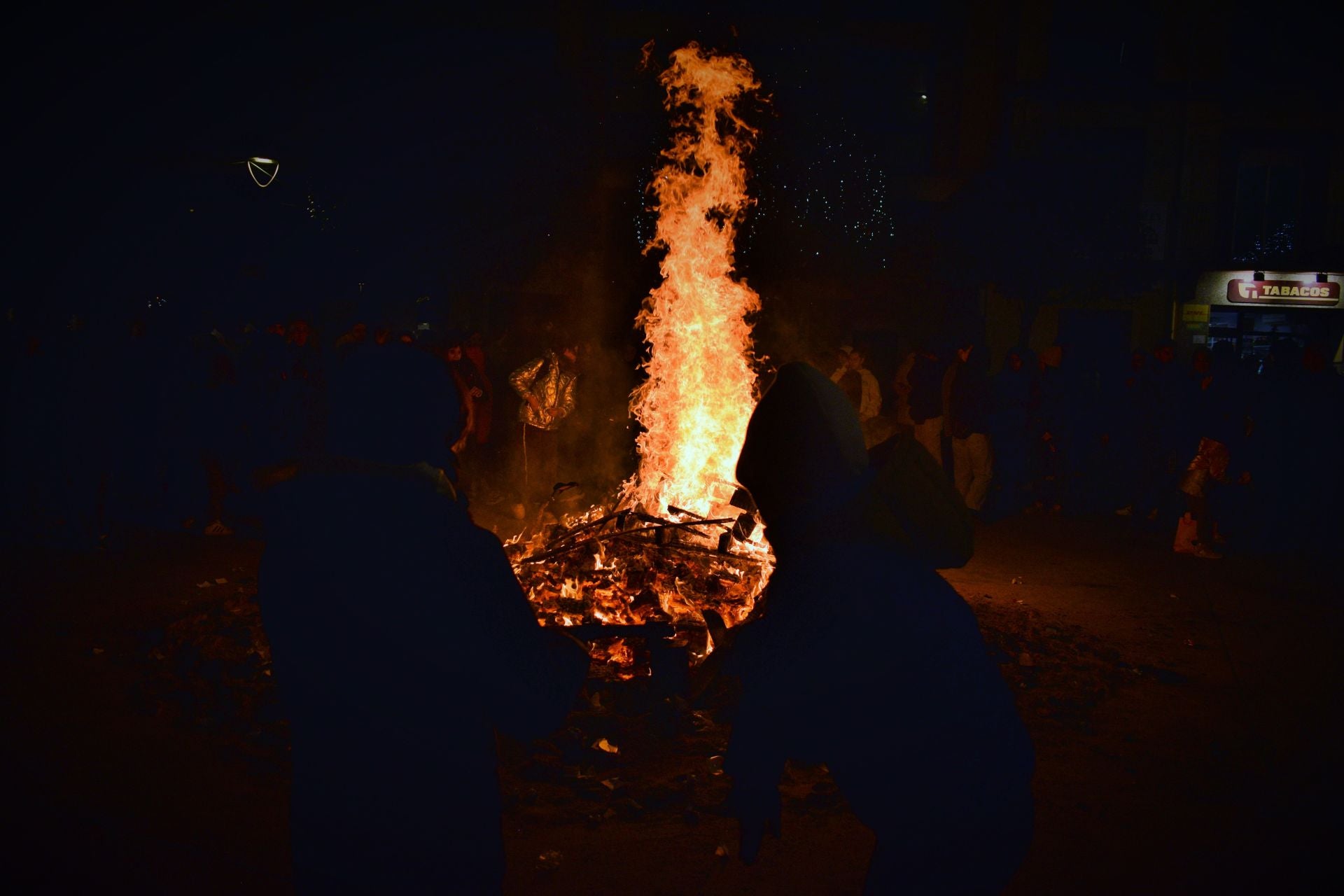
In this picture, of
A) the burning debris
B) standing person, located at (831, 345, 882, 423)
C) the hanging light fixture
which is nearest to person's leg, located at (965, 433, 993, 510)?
standing person, located at (831, 345, 882, 423)

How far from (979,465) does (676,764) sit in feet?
25.9

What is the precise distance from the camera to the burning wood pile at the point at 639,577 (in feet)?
20.3

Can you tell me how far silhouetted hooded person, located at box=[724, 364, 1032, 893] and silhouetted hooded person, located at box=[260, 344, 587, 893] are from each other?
1.84 ft

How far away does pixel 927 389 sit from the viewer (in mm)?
12789

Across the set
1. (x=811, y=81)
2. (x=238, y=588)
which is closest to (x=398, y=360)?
(x=238, y=588)

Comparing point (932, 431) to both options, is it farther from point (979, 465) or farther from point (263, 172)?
point (263, 172)

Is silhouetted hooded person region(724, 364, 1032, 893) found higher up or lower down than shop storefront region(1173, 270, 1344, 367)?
lower down

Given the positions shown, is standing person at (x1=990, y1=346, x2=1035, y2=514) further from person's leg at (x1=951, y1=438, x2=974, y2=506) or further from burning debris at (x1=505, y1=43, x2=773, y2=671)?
burning debris at (x1=505, y1=43, x2=773, y2=671)

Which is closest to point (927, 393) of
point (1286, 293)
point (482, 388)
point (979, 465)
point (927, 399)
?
point (927, 399)

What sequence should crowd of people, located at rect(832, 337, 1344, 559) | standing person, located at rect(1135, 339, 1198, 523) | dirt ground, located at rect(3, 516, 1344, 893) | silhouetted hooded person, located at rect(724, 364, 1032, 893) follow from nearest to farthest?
1. silhouetted hooded person, located at rect(724, 364, 1032, 893)
2. dirt ground, located at rect(3, 516, 1344, 893)
3. crowd of people, located at rect(832, 337, 1344, 559)
4. standing person, located at rect(1135, 339, 1198, 523)

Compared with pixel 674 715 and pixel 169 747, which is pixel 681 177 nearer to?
pixel 674 715

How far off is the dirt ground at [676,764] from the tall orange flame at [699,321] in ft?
9.13

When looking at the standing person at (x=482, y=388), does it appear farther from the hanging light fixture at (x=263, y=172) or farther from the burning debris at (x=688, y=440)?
the hanging light fixture at (x=263, y=172)

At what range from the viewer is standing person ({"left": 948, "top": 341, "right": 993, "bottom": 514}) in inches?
480
